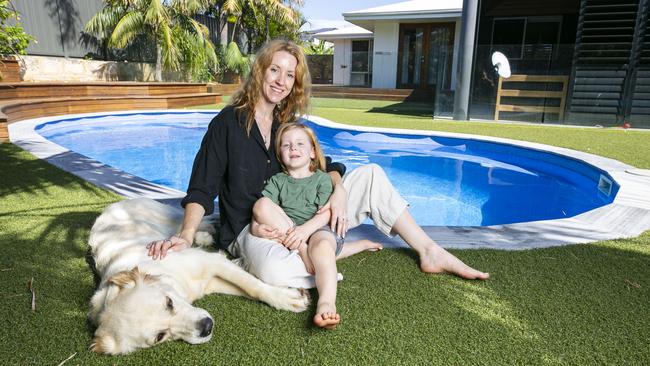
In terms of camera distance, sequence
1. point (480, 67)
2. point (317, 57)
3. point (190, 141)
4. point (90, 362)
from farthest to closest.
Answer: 1. point (317, 57)
2. point (480, 67)
3. point (190, 141)
4. point (90, 362)

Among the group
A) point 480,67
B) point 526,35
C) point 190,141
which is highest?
point 526,35

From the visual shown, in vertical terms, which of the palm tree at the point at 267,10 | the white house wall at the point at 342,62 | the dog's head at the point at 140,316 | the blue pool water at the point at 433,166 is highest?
the palm tree at the point at 267,10

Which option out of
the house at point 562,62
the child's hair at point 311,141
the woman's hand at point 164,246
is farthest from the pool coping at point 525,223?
the house at point 562,62

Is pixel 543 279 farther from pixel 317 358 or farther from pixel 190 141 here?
pixel 190 141

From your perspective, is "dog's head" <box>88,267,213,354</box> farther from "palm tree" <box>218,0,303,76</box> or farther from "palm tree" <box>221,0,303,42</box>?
"palm tree" <box>221,0,303,42</box>

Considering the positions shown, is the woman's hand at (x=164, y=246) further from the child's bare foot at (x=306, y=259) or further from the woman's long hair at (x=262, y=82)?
the woman's long hair at (x=262, y=82)

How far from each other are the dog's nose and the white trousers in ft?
1.50

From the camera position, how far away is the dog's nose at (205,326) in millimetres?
1687

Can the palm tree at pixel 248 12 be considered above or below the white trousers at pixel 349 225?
above

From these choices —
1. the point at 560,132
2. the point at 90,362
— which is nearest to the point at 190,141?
Result: the point at 560,132

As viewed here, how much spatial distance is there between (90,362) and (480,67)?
11230mm

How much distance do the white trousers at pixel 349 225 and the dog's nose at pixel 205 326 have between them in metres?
0.46

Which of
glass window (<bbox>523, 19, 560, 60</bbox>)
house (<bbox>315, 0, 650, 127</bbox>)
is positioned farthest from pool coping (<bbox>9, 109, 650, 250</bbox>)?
glass window (<bbox>523, 19, 560, 60</bbox>)

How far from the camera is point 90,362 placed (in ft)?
5.41
